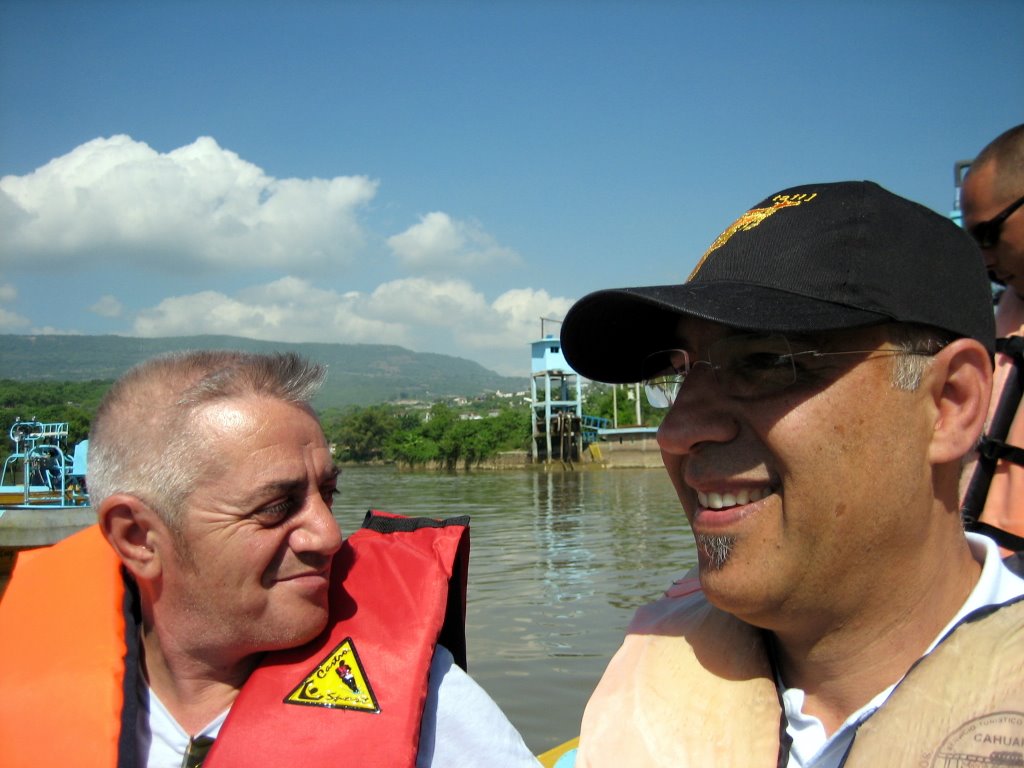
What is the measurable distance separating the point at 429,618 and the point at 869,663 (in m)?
1.07

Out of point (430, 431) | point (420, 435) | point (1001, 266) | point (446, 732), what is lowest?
point (420, 435)

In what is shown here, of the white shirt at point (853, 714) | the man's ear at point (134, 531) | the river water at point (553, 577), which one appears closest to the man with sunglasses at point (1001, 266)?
the white shirt at point (853, 714)

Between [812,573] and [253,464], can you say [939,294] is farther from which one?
[253,464]

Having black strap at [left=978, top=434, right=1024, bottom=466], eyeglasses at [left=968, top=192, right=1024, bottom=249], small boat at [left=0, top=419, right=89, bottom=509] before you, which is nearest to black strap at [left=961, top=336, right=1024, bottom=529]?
black strap at [left=978, top=434, right=1024, bottom=466]

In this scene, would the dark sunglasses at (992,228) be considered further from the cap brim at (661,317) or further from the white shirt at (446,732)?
the white shirt at (446,732)

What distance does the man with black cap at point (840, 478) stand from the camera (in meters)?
1.26

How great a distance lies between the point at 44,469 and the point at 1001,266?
23.6 meters

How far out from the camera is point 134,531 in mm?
1950

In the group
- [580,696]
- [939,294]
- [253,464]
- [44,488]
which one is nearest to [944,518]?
[939,294]

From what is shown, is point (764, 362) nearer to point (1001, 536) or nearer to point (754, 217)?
point (754, 217)

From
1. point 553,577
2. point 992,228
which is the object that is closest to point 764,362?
point 992,228

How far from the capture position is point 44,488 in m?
21.1

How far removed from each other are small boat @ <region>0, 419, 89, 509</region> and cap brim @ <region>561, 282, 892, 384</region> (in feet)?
65.8

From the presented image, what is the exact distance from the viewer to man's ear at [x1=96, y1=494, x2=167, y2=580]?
1912 mm
